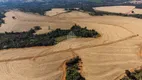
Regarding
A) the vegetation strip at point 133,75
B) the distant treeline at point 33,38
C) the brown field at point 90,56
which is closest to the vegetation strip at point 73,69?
the brown field at point 90,56

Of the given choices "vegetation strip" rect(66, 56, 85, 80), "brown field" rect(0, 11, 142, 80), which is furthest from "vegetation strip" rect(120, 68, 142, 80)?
"vegetation strip" rect(66, 56, 85, 80)

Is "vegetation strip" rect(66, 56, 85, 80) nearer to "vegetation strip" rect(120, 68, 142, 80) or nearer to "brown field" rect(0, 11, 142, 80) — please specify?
"brown field" rect(0, 11, 142, 80)

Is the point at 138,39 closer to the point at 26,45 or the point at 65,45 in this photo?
the point at 65,45

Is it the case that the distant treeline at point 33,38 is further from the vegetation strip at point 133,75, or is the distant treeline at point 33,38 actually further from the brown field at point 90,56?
the vegetation strip at point 133,75

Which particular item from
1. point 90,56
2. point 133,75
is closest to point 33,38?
point 90,56

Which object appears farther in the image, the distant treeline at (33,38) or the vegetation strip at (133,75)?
the distant treeline at (33,38)
